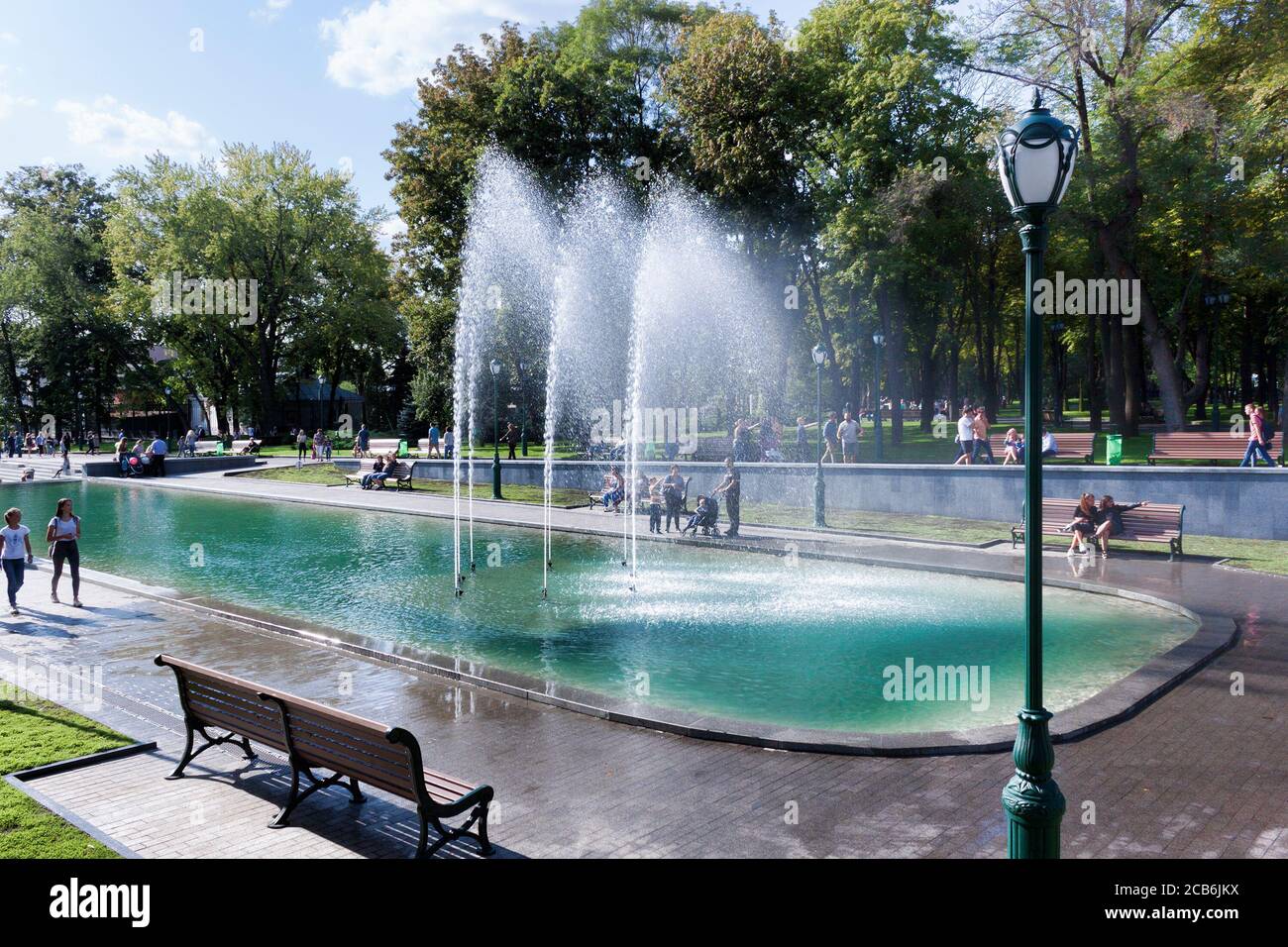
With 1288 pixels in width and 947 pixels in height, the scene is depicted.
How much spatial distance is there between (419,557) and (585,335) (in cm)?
2009

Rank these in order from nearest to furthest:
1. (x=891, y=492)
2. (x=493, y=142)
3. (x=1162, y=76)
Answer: (x=891, y=492), (x=1162, y=76), (x=493, y=142)

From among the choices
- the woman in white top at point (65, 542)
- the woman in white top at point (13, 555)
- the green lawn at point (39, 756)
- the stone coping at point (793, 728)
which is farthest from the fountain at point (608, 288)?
the green lawn at point (39, 756)

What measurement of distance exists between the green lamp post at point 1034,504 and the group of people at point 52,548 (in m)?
13.5

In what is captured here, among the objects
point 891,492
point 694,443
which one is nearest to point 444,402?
point 694,443

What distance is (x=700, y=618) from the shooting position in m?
13.0

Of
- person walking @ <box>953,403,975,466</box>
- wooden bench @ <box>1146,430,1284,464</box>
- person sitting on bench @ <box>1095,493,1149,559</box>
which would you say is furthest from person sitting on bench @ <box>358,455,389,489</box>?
wooden bench @ <box>1146,430,1284,464</box>

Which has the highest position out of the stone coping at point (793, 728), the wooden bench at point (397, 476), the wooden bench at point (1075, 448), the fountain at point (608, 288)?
the fountain at point (608, 288)

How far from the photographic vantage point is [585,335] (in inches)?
1464

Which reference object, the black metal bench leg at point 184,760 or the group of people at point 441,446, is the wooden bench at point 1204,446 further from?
the group of people at point 441,446

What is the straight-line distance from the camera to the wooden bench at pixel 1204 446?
907 inches

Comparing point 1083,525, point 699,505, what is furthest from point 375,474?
point 1083,525

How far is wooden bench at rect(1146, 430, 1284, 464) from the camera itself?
23045 mm

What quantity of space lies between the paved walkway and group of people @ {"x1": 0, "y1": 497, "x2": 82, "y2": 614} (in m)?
4.85
